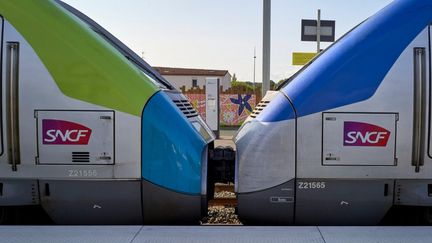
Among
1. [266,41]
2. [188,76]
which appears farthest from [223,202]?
[188,76]

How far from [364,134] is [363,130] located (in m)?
0.04

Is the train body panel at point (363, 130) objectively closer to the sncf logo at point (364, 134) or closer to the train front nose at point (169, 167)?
the sncf logo at point (364, 134)

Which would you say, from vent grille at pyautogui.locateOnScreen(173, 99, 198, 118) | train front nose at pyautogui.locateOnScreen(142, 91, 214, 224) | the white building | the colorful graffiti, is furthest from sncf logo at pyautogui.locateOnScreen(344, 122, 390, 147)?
the white building

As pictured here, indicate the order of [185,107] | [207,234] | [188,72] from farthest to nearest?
[188,72] → [185,107] → [207,234]

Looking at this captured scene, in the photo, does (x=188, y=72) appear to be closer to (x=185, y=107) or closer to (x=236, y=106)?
(x=236, y=106)

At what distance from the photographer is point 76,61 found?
3695mm

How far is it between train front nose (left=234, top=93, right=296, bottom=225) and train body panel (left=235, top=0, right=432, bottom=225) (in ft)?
0.04

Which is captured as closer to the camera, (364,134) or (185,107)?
(364,134)

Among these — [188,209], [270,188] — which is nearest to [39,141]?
[188,209]

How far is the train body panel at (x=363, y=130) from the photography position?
3695mm

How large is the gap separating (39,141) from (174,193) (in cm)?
132

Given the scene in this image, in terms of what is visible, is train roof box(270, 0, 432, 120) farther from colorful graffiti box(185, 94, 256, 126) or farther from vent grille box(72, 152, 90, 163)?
colorful graffiti box(185, 94, 256, 126)

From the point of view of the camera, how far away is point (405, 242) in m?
3.18

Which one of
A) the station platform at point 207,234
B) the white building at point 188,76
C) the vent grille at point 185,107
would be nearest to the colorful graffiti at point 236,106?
the vent grille at point 185,107
